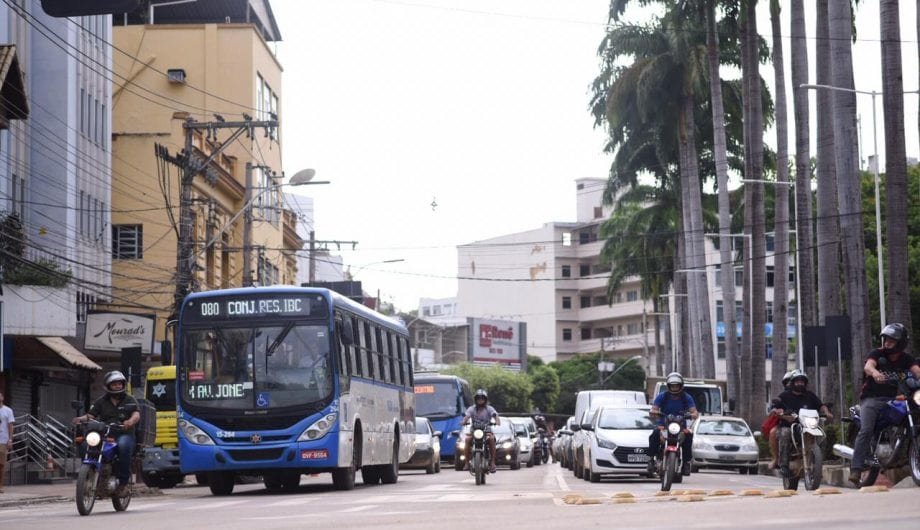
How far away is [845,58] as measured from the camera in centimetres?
3591

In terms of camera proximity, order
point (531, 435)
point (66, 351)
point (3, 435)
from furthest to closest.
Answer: point (531, 435), point (66, 351), point (3, 435)

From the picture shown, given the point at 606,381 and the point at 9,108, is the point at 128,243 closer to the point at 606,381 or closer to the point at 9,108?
the point at 9,108

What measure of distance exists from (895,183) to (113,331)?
19.8 metres

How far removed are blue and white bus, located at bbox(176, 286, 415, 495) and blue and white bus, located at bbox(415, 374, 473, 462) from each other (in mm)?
21240

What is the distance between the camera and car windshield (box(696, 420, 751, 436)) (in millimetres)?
38906

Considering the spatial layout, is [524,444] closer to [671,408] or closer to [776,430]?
[671,408]

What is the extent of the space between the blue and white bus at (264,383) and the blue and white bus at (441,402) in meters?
21.2

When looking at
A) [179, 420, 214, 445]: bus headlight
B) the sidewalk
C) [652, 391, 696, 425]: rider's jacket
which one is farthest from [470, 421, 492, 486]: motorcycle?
the sidewalk

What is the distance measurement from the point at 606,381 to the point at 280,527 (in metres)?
102

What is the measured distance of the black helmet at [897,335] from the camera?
17.7 m

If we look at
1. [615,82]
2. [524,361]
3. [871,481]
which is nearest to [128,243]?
[615,82]

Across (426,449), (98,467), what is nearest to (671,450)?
(98,467)

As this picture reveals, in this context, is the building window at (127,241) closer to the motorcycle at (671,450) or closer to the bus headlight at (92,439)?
the motorcycle at (671,450)

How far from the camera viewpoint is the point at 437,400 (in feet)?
154
